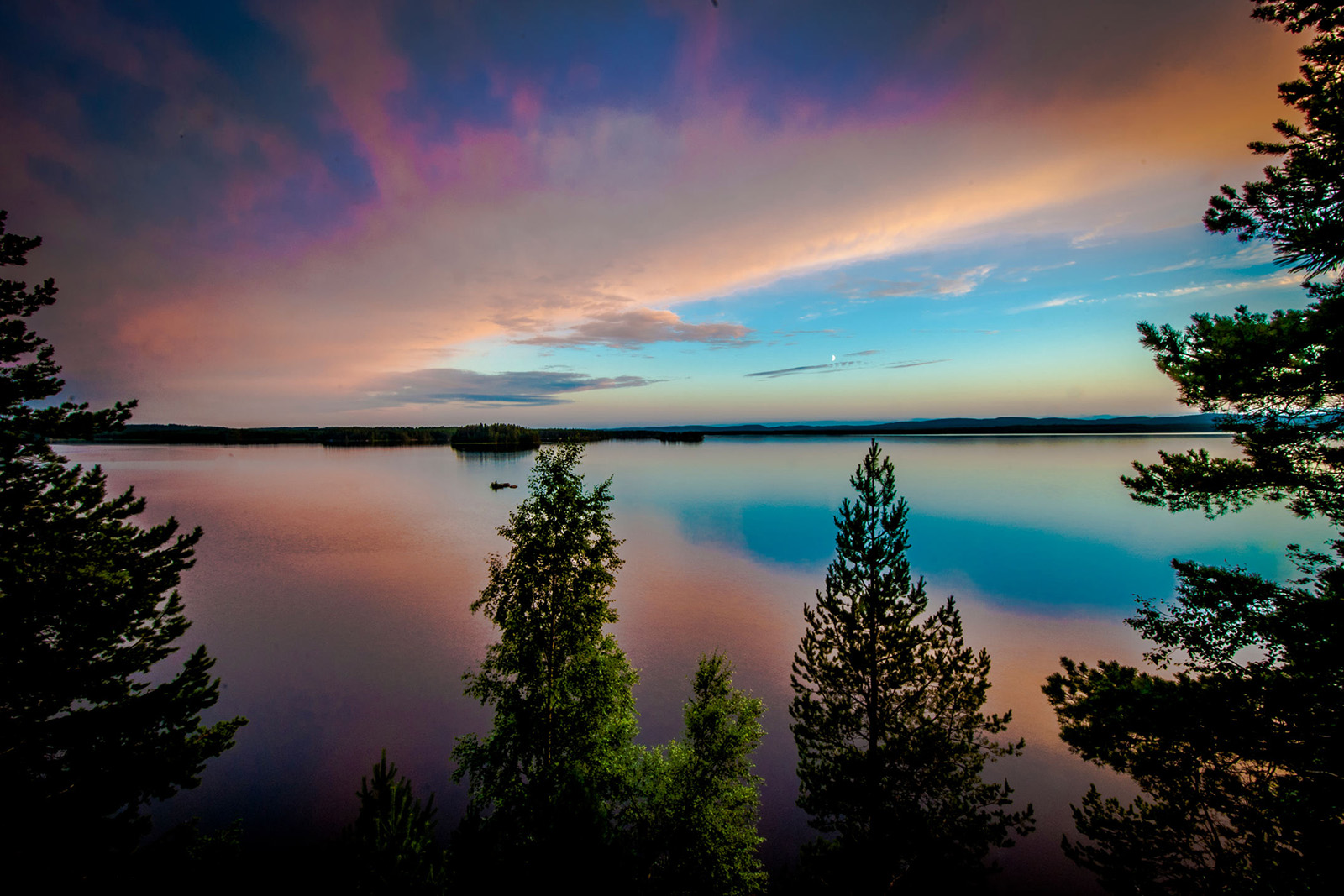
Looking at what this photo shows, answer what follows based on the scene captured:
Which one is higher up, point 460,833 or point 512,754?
point 460,833

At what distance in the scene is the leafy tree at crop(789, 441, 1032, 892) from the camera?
36.1 ft

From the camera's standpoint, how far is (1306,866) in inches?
240

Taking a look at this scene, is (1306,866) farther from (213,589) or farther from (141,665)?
(213,589)

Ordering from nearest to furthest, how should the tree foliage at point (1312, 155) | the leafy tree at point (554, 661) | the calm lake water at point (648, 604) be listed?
the tree foliage at point (1312, 155)
the leafy tree at point (554, 661)
the calm lake water at point (648, 604)

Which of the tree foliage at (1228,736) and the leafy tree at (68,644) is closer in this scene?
the tree foliage at (1228,736)

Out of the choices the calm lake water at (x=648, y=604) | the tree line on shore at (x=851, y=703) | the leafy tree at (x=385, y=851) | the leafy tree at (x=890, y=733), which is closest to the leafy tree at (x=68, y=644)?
the tree line on shore at (x=851, y=703)

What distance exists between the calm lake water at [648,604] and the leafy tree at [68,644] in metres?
10.0

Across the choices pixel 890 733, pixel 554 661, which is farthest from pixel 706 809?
pixel 554 661

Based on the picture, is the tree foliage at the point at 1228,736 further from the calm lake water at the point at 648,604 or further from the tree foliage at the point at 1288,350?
the calm lake water at the point at 648,604

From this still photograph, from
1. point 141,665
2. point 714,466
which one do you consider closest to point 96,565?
point 141,665

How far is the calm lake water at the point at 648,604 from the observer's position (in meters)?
18.0

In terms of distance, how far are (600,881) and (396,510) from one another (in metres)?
71.4

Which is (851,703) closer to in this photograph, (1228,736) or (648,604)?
(1228,736)

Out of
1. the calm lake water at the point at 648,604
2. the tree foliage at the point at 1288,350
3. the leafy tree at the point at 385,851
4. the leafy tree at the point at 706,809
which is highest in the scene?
the tree foliage at the point at 1288,350
